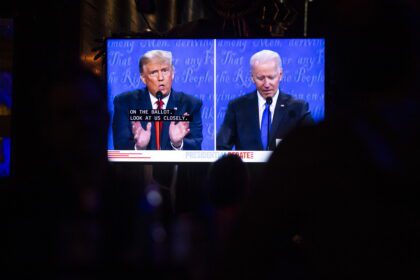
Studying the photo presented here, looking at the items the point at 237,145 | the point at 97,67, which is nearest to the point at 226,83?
the point at 237,145

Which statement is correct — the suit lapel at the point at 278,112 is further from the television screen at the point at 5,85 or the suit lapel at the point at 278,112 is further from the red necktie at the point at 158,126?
the television screen at the point at 5,85

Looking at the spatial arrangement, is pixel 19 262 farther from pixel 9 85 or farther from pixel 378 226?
pixel 9 85

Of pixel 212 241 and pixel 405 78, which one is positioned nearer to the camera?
pixel 405 78

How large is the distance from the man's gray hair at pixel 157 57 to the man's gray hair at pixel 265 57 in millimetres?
538

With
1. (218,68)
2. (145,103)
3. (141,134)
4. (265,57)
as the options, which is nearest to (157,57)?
(145,103)

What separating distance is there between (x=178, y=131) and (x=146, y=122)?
0.73ft

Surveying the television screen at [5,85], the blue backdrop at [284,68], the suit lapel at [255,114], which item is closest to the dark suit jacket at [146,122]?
the blue backdrop at [284,68]

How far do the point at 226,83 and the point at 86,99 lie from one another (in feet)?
7.65

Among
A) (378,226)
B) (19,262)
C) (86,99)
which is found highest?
(86,99)

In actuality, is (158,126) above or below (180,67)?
below

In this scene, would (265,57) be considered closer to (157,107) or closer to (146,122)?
(157,107)

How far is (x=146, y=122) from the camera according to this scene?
4.01 metres

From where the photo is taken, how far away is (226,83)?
12.9 ft

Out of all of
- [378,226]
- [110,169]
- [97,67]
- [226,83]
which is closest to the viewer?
[378,226]
